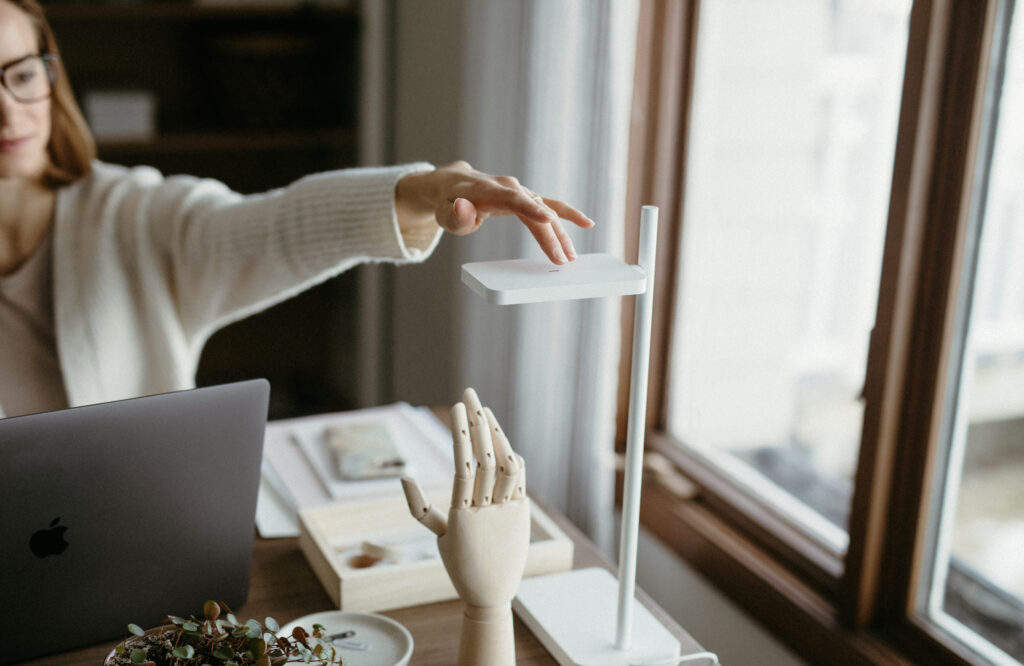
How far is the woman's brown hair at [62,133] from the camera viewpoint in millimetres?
1440

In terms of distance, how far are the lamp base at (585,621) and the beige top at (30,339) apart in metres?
0.86

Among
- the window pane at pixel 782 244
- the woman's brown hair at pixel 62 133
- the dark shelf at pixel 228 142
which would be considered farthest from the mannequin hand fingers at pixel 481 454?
the dark shelf at pixel 228 142

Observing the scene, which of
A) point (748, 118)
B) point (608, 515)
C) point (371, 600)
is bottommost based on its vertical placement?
point (608, 515)

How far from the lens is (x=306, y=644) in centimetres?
83

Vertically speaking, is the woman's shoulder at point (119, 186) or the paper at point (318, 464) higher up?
the woman's shoulder at point (119, 186)

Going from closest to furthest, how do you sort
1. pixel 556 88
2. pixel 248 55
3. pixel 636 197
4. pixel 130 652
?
pixel 130 652, pixel 556 88, pixel 636 197, pixel 248 55

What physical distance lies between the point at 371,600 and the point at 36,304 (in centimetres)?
82

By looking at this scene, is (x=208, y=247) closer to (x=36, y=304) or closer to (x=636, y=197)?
(x=36, y=304)

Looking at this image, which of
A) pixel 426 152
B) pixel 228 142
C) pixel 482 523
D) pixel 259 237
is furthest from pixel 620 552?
pixel 228 142

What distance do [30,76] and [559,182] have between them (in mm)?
903

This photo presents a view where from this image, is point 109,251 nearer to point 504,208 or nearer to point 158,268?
point 158,268

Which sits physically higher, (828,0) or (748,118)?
(828,0)

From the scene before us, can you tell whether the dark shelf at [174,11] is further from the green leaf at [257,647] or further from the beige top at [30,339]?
the green leaf at [257,647]

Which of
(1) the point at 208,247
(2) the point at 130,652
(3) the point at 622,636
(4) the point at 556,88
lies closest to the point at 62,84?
(1) the point at 208,247
